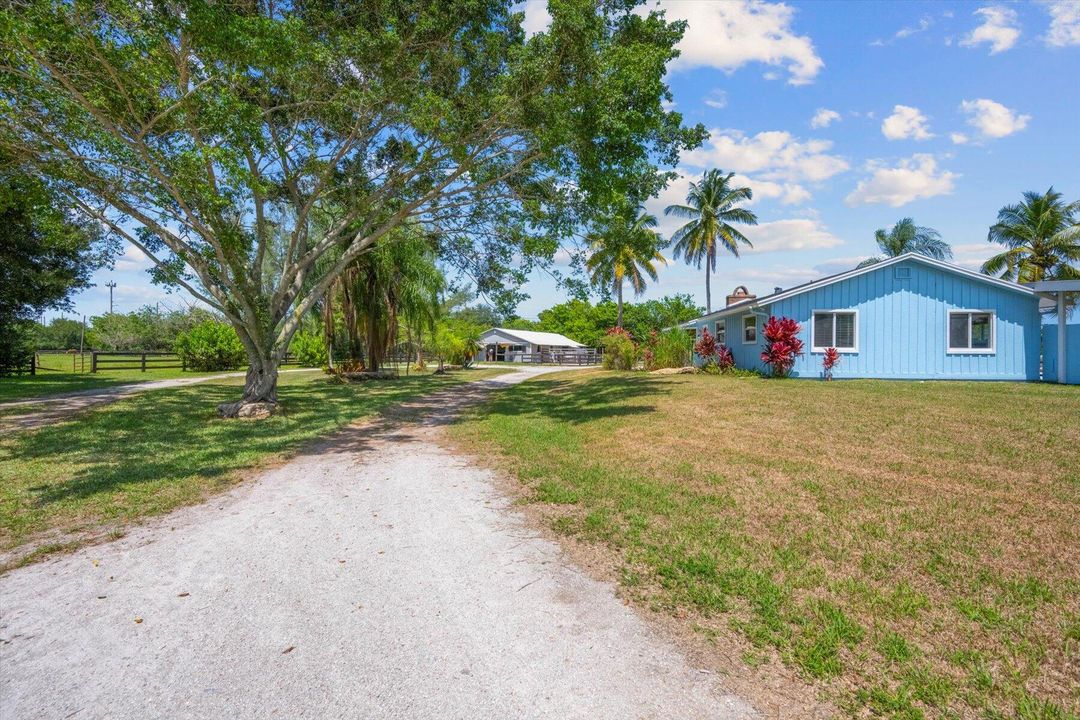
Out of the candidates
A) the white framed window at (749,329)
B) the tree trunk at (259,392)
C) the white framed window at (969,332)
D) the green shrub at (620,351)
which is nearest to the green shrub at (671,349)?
the green shrub at (620,351)

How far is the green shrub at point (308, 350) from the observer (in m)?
39.7

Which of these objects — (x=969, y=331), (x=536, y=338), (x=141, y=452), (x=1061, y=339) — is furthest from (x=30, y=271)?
(x=536, y=338)

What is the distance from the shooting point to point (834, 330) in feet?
57.0

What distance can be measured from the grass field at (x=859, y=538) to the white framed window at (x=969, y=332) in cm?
983

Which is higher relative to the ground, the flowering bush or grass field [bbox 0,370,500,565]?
the flowering bush

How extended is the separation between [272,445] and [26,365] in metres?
24.7

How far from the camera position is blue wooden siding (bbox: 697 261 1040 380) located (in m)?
16.6

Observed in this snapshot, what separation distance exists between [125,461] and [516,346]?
53856mm

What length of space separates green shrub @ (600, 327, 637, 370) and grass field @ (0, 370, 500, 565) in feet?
46.4

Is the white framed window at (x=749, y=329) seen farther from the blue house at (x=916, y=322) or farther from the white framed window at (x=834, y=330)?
the white framed window at (x=834, y=330)

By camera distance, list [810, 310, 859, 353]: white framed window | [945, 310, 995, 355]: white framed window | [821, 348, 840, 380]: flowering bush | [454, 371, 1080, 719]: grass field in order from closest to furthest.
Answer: [454, 371, 1080, 719]: grass field
[945, 310, 995, 355]: white framed window
[821, 348, 840, 380]: flowering bush
[810, 310, 859, 353]: white framed window

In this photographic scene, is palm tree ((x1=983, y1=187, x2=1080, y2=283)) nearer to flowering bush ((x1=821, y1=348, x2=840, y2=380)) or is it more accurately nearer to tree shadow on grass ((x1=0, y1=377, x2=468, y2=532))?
flowering bush ((x1=821, y1=348, x2=840, y2=380))

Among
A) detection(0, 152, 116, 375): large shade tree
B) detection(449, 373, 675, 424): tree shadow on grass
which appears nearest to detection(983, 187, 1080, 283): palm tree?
detection(449, 373, 675, 424): tree shadow on grass

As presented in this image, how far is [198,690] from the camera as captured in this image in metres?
2.40
